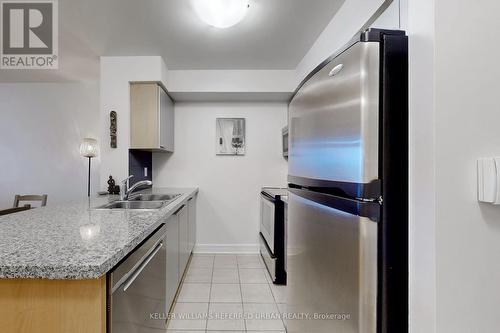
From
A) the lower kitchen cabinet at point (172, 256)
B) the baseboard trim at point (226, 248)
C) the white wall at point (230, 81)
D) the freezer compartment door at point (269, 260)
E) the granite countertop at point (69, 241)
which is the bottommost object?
the baseboard trim at point (226, 248)

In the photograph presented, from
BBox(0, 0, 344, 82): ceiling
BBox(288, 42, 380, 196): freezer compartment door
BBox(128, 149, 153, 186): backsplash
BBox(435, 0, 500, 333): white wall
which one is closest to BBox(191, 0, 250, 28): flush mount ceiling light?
BBox(0, 0, 344, 82): ceiling

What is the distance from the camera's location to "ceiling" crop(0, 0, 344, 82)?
1948 mm

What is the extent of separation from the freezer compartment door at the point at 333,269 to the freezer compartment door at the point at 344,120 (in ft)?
0.49

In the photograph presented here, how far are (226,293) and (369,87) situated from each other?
2227 millimetres

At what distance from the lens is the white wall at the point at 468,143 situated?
75cm

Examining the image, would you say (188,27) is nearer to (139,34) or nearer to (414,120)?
(139,34)

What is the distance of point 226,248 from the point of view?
140 inches

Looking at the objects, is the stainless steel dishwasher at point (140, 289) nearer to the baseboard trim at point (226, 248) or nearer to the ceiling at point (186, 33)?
the ceiling at point (186, 33)

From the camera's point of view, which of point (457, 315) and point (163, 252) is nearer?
point (457, 315)

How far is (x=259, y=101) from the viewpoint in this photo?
11.8ft

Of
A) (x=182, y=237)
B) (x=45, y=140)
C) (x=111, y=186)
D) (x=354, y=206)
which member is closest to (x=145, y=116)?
(x=111, y=186)

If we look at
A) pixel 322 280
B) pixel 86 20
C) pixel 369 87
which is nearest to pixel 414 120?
pixel 369 87

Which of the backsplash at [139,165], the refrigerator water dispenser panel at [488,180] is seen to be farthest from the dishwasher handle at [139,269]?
the backsplash at [139,165]

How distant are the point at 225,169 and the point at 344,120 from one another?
279cm
